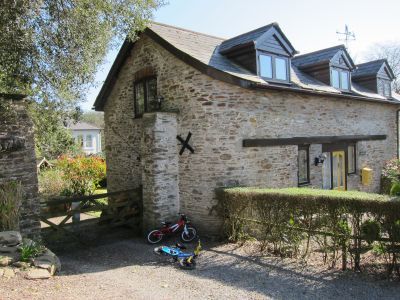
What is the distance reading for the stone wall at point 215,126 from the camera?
387 inches

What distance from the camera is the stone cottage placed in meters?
9.88

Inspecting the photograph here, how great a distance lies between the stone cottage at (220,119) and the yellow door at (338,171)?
0.04 meters

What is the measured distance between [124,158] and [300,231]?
25.4 feet

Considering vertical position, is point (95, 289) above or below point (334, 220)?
below

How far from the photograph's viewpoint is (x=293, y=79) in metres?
12.5

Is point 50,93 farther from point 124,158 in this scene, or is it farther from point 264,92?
point 264,92

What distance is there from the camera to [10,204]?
7312mm

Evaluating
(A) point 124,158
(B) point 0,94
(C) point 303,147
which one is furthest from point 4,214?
(C) point 303,147

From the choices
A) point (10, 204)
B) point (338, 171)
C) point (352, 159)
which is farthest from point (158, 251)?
point (352, 159)

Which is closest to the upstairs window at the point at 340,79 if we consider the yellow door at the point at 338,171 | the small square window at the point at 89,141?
the yellow door at the point at 338,171

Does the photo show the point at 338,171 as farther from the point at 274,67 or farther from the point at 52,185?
the point at 52,185

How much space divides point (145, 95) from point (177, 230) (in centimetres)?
509

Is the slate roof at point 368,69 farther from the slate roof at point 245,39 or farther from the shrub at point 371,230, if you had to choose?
the shrub at point 371,230

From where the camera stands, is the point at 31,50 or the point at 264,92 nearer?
the point at 31,50
